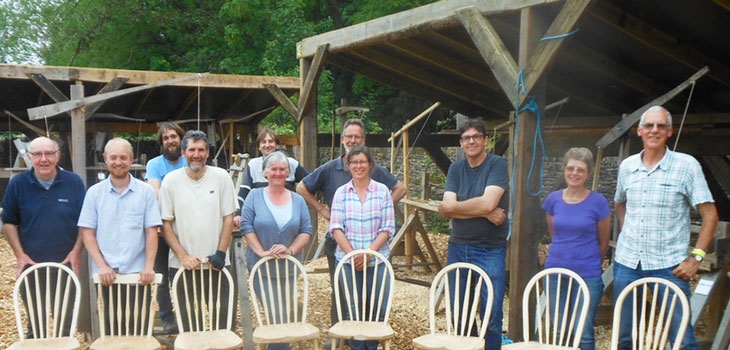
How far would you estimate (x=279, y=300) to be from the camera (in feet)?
13.0

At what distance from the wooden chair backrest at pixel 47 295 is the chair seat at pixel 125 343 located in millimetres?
163

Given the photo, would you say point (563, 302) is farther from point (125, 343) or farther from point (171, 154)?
point (171, 154)

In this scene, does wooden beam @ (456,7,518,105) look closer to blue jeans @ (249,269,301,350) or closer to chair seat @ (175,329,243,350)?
blue jeans @ (249,269,301,350)

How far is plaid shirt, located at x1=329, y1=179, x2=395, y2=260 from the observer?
13.0ft

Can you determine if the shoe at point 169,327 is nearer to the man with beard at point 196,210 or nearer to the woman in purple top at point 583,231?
the man with beard at point 196,210

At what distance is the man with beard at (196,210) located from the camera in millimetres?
3867

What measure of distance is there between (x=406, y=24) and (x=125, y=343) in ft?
10.8

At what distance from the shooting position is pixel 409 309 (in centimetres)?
611

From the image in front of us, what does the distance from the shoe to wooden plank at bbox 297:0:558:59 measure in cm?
297

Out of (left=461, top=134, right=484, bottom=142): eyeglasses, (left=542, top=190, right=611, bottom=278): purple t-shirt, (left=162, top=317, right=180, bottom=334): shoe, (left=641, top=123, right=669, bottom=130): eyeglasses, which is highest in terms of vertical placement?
(left=641, top=123, right=669, bottom=130): eyeglasses

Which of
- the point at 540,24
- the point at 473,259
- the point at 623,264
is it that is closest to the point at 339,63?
the point at 540,24

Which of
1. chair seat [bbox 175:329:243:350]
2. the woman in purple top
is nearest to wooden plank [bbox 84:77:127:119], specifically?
chair seat [bbox 175:329:243:350]

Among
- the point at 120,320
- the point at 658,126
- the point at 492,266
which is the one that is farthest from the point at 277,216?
the point at 658,126

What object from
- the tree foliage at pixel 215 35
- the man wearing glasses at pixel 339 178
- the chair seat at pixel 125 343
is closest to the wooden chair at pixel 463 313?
the man wearing glasses at pixel 339 178
